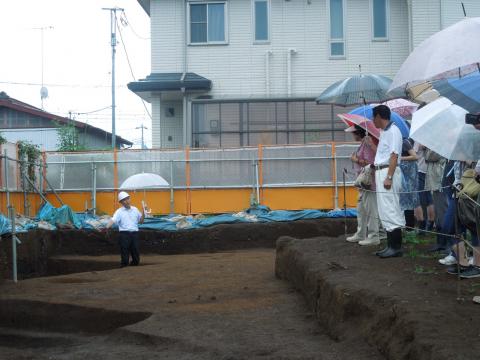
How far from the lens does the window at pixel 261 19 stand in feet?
76.5

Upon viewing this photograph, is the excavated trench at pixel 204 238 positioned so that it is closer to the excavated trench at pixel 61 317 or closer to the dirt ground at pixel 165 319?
the dirt ground at pixel 165 319

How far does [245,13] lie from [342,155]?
22.7 feet

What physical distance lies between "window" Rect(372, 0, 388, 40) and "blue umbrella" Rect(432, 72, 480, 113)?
17.5 meters

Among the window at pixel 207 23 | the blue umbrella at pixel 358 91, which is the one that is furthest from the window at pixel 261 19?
the blue umbrella at pixel 358 91

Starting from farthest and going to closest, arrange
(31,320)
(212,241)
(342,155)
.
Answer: (342,155) < (212,241) < (31,320)

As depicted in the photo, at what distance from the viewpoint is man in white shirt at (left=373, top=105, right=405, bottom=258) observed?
→ 7.62 m

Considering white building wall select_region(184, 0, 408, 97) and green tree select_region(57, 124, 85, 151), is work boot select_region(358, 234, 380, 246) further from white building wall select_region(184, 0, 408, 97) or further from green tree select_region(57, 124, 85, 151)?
green tree select_region(57, 124, 85, 151)

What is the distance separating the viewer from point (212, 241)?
57.5 feet

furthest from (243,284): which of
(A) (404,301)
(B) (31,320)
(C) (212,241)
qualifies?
(C) (212,241)

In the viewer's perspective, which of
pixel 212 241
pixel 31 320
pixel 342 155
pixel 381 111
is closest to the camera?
pixel 381 111

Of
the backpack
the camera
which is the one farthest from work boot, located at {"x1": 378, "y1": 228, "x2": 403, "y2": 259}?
the camera

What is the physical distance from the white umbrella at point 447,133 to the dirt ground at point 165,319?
2305 mm

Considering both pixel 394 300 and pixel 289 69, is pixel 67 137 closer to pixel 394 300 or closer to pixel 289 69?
pixel 289 69

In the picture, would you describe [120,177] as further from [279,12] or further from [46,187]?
[279,12]
